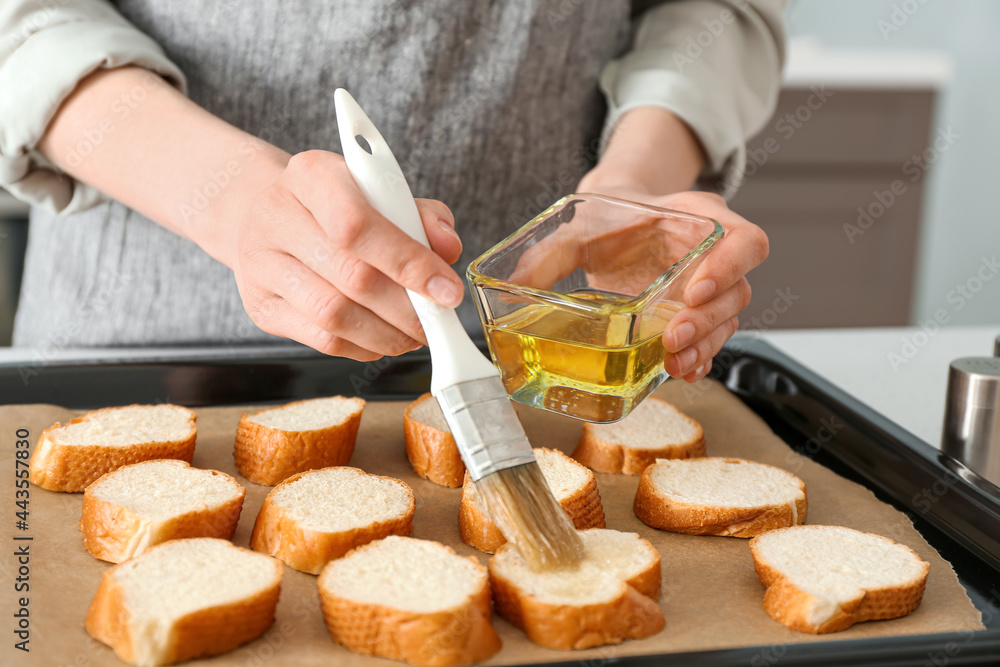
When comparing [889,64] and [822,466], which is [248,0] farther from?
[889,64]

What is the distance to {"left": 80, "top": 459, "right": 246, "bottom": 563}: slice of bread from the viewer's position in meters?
1.12

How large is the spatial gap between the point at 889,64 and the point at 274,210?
353cm

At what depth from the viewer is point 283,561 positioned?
1148 mm

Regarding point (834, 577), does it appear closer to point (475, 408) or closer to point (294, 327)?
point (475, 408)

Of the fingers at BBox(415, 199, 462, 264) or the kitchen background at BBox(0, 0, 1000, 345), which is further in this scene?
the kitchen background at BBox(0, 0, 1000, 345)

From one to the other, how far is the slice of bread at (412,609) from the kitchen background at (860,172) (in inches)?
120

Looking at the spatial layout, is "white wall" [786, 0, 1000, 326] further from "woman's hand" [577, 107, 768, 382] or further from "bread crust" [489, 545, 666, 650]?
"bread crust" [489, 545, 666, 650]

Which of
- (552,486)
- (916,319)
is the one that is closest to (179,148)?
(552,486)

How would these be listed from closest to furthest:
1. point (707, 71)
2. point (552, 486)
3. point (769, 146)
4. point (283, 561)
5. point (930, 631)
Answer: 1. point (930, 631)
2. point (283, 561)
3. point (552, 486)
4. point (707, 71)
5. point (769, 146)

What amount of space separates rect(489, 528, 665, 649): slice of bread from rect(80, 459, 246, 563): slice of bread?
380 millimetres

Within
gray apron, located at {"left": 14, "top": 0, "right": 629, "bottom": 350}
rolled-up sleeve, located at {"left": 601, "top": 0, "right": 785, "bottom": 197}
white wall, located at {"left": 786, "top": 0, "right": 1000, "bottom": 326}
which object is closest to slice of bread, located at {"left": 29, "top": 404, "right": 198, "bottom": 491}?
gray apron, located at {"left": 14, "top": 0, "right": 629, "bottom": 350}

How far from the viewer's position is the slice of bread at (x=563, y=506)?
117cm

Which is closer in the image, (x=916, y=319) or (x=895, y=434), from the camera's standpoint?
(x=895, y=434)

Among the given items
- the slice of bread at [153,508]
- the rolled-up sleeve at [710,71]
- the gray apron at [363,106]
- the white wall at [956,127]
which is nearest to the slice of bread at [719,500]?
the slice of bread at [153,508]
